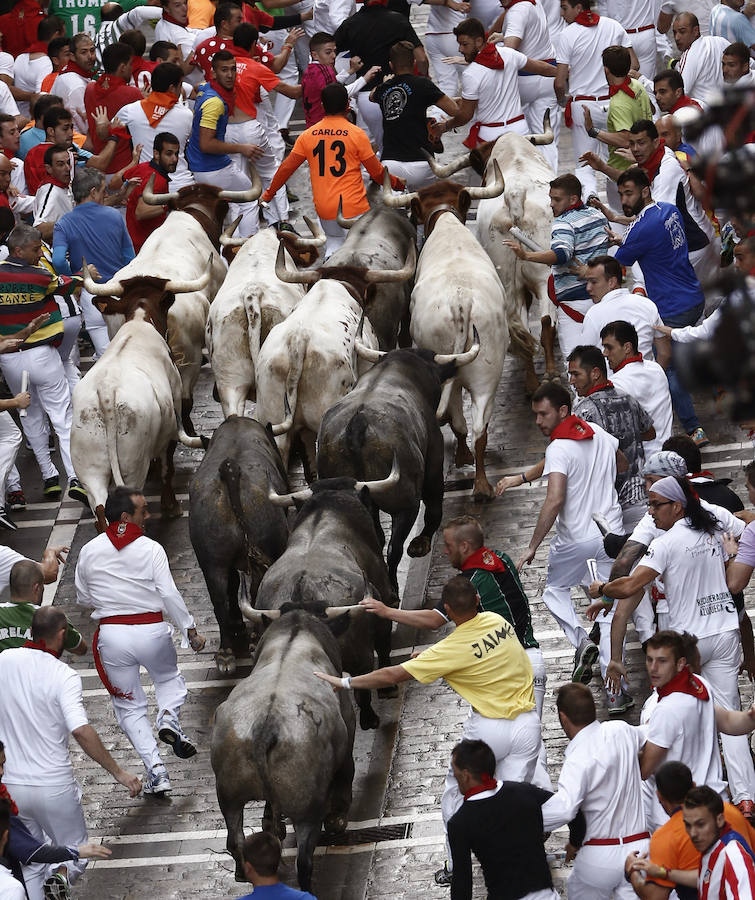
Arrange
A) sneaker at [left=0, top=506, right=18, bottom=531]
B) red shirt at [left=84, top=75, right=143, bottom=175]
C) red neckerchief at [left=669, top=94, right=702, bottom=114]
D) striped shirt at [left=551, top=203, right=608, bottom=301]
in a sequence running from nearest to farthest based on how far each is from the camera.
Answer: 1. striped shirt at [left=551, top=203, right=608, bottom=301]
2. sneaker at [left=0, top=506, right=18, bottom=531]
3. red neckerchief at [left=669, top=94, right=702, bottom=114]
4. red shirt at [left=84, top=75, right=143, bottom=175]

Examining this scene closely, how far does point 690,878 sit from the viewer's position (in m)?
7.57

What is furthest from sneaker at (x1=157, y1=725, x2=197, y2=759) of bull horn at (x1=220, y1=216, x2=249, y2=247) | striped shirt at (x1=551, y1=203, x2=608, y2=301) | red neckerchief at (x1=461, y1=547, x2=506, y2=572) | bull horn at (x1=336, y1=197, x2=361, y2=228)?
bull horn at (x1=336, y1=197, x2=361, y2=228)

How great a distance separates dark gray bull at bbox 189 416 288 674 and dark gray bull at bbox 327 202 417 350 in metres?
3.02

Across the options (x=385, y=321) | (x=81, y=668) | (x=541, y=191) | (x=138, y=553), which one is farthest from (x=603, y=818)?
(x=541, y=191)

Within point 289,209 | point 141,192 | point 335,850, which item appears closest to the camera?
point 335,850

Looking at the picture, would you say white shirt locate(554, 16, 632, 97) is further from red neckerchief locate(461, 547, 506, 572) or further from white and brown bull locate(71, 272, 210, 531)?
red neckerchief locate(461, 547, 506, 572)

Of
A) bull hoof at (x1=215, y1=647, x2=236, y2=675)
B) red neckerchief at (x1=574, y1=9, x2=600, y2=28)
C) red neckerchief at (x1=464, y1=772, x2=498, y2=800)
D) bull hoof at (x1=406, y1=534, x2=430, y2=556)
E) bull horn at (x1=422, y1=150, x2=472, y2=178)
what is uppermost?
red neckerchief at (x1=574, y1=9, x2=600, y2=28)

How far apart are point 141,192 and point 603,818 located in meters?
10.8

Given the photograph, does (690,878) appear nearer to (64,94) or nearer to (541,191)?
(541,191)

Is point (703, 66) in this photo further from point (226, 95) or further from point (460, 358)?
point (460, 358)

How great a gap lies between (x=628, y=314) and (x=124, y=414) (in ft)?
14.2

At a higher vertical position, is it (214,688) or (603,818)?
(603,818)

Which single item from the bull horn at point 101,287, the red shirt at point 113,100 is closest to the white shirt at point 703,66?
the red shirt at point 113,100

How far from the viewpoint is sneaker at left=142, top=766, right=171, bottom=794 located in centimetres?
1131
